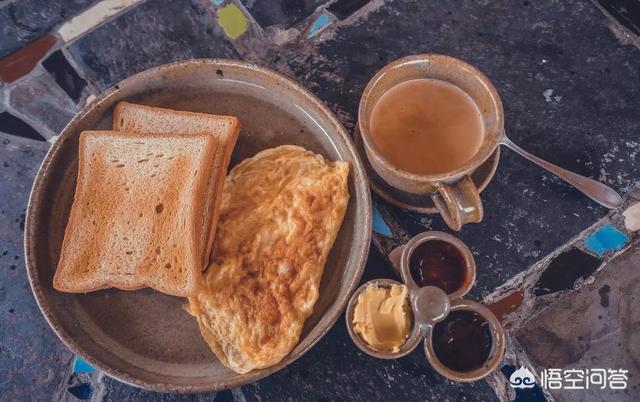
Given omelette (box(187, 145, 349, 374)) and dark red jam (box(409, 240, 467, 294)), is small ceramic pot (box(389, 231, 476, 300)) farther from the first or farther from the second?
omelette (box(187, 145, 349, 374))

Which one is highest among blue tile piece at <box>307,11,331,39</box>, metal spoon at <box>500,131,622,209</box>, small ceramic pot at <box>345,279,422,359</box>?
blue tile piece at <box>307,11,331,39</box>

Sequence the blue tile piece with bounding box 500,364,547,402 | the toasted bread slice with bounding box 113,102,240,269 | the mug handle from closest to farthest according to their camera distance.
→ the mug handle
the toasted bread slice with bounding box 113,102,240,269
the blue tile piece with bounding box 500,364,547,402

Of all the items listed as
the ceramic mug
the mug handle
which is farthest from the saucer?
the mug handle

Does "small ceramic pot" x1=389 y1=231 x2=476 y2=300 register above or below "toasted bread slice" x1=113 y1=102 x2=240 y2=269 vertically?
below

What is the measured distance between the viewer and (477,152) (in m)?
1.65

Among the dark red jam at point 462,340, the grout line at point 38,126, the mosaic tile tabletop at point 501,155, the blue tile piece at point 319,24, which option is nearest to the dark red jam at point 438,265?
the dark red jam at point 462,340

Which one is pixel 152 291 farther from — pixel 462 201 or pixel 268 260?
pixel 462 201

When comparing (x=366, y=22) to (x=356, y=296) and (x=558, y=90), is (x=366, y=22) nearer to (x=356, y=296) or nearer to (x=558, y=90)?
(x=558, y=90)

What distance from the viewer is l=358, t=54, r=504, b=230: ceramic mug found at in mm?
1631

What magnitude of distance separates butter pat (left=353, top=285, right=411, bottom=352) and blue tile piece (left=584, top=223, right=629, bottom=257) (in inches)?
31.4

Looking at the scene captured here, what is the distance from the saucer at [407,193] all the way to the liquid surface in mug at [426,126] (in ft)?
0.38

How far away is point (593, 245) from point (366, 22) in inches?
47.3

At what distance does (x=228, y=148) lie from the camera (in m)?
1.88

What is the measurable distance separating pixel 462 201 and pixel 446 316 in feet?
1.21
